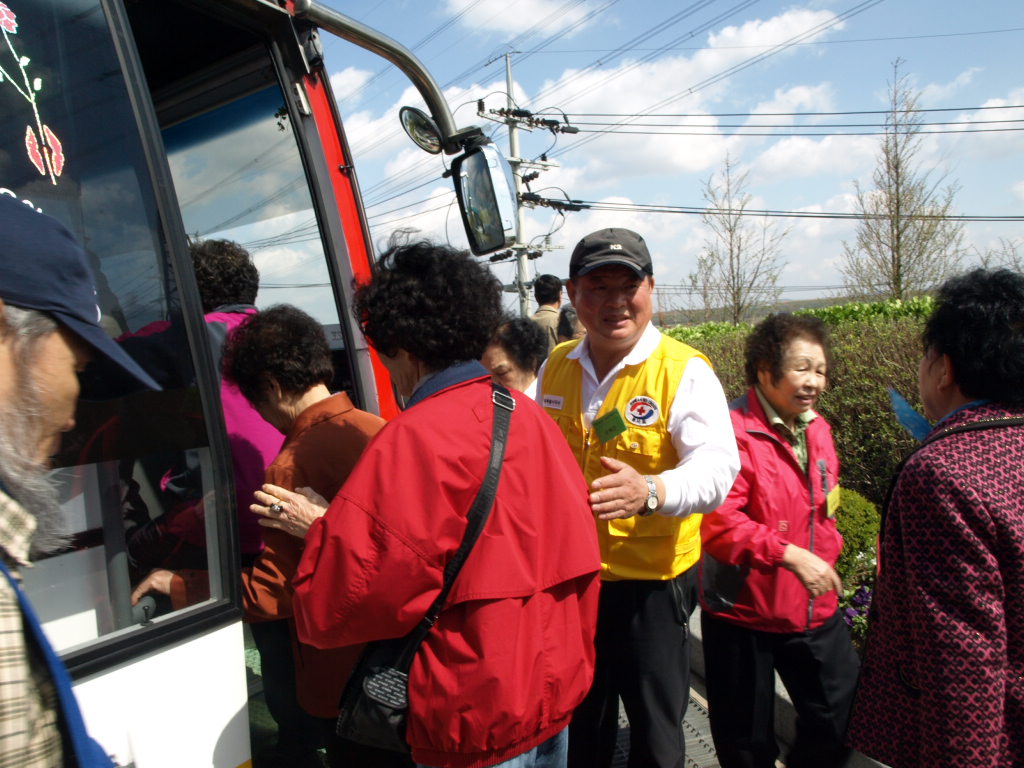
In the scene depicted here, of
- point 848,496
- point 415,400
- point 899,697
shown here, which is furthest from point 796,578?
point 848,496

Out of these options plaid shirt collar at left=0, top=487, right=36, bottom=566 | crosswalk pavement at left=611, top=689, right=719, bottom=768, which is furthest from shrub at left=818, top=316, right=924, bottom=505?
plaid shirt collar at left=0, top=487, right=36, bottom=566

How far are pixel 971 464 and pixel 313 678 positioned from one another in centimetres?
171

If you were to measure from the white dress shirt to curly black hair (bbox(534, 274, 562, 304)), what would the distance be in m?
3.87

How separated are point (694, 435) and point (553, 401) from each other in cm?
54

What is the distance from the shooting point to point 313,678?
204 cm

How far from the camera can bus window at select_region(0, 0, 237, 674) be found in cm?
142

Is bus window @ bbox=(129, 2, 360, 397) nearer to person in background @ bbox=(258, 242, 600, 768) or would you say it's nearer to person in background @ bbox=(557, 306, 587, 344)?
person in background @ bbox=(258, 242, 600, 768)

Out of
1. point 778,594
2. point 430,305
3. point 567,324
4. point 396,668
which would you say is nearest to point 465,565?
point 396,668

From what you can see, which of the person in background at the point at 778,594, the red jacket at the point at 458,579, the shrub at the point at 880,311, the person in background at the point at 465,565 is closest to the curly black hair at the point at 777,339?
the person in background at the point at 778,594

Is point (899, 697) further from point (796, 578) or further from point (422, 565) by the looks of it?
point (422, 565)

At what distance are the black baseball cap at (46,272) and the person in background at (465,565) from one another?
1.79 ft

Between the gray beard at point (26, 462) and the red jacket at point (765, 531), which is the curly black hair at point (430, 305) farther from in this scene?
the red jacket at point (765, 531)

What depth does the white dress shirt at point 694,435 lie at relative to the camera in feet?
6.79

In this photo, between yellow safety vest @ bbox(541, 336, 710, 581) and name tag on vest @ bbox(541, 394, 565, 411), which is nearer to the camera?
yellow safety vest @ bbox(541, 336, 710, 581)
